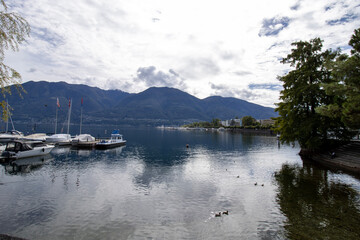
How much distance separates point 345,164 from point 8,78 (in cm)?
4795

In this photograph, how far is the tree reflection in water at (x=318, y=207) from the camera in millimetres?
15430

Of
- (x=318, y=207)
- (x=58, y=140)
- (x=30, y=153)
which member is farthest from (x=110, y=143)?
(x=318, y=207)

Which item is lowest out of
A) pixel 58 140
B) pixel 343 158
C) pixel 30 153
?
pixel 30 153

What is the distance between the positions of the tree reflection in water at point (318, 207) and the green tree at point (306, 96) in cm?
1272

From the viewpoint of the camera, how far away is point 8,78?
41.2ft

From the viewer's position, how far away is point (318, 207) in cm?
2002

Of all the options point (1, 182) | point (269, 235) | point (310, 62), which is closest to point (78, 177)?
point (1, 182)

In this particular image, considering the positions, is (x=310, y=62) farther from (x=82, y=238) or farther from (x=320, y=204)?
(x=82, y=238)

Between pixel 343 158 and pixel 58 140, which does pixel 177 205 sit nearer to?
pixel 343 158

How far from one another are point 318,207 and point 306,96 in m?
29.1

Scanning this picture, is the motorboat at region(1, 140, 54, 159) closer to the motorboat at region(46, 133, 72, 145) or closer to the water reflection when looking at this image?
the water reflection

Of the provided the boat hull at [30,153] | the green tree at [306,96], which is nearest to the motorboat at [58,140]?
the boat hull at [30,153]

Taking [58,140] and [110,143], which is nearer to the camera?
[110,143]

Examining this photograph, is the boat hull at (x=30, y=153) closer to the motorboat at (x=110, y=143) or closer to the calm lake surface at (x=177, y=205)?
the calm lake surface at (x=177, y=205)
